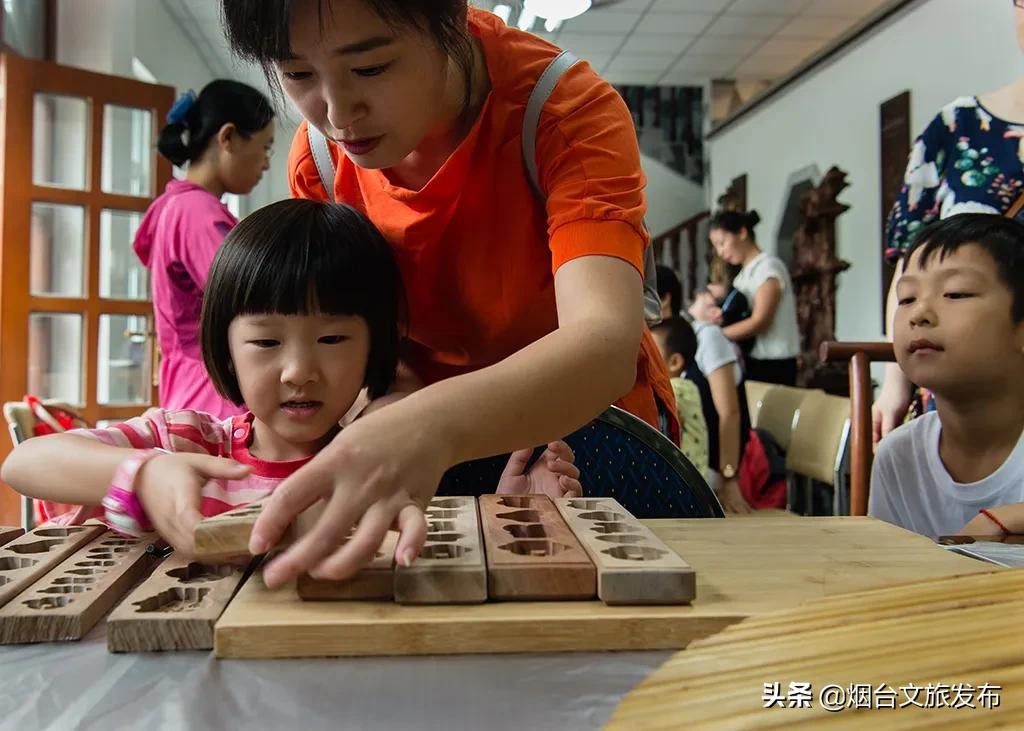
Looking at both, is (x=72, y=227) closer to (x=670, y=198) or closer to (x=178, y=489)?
(x=178, y=489)

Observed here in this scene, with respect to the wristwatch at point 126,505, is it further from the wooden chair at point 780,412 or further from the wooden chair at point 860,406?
the wooden chair at point 780,412

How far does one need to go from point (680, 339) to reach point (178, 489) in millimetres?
2661

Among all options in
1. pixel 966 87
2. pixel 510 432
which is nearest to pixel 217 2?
pixel 510 432

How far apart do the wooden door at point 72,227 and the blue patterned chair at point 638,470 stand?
116 inches

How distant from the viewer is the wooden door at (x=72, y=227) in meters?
3.20

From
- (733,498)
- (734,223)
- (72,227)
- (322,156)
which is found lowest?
(733,498)

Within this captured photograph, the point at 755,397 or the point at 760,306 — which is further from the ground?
the point at 760,306

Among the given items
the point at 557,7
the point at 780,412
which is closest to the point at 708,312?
the point at 780,412

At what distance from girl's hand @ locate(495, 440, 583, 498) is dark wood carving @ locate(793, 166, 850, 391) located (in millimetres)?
3724

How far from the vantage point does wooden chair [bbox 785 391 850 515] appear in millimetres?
2535

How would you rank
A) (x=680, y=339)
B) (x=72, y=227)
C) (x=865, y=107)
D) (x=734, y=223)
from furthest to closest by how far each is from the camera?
1. (x=865, y=107)
2. (x=734, y=223)
3. (x=72, y=227)
4. (x=680, y=339)

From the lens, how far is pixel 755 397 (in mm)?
3758

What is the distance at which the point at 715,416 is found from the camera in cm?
305

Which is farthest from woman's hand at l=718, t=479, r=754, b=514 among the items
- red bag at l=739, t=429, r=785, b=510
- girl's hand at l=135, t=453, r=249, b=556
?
girl's hand at l=135, t=453, r=249, b=556
